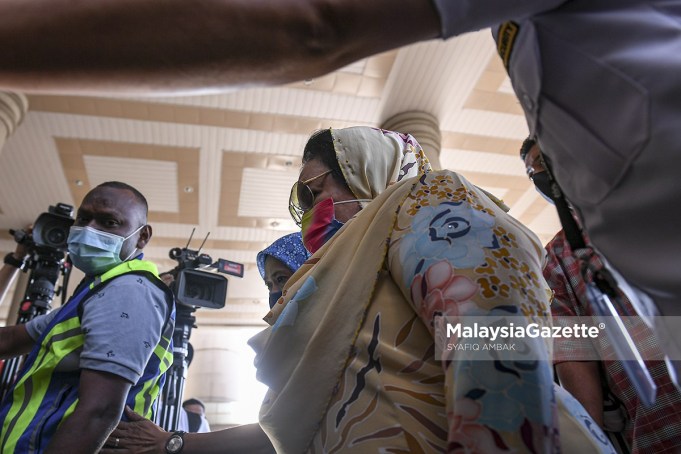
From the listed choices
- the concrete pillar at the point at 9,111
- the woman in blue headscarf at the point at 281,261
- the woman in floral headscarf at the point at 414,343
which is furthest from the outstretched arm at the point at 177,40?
the concrete pillar at the point at 9,111

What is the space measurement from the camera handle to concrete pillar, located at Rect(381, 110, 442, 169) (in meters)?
3.83

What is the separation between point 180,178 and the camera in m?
7.98

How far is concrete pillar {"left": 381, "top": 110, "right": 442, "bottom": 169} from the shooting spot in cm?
599

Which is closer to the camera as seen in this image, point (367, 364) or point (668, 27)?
point (668, 27)

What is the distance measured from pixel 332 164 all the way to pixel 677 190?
38.7 inches

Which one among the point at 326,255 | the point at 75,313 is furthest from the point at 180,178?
the point at 326,255

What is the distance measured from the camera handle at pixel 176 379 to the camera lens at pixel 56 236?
2.23 ft

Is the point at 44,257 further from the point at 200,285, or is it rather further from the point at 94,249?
the point at 94,249

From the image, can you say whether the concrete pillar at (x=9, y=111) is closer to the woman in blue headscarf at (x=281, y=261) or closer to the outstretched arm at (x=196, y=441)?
the woman in blue headscarf at (x=281, y=261)

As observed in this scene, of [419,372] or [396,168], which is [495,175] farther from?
[419,372]

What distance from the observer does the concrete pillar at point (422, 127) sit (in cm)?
599

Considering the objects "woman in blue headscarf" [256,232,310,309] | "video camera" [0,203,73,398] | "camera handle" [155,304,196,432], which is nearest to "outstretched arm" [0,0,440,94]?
"woman in blue headscarf" [256,232,310,309]

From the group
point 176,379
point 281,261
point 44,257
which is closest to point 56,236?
point 44,257

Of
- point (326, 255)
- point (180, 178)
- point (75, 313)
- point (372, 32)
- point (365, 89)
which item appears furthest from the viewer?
point (180, 178)
